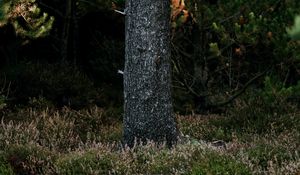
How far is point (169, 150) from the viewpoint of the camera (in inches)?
265

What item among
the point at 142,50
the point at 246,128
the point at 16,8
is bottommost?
the point at 246,128

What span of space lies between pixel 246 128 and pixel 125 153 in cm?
340

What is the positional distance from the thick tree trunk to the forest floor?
0.37 metres

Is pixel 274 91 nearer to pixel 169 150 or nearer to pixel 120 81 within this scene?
pixel 169 150

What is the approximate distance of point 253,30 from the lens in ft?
29.1

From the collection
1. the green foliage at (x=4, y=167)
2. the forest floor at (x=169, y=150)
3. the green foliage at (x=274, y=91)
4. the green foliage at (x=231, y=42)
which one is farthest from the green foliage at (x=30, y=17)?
the green foliage at (x=274, y=91)

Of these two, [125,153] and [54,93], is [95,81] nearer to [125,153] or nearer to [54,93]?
[54,93]

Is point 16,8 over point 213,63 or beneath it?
over

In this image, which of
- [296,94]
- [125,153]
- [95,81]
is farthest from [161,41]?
[95,81]

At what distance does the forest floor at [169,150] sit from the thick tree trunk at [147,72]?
366 millimetres

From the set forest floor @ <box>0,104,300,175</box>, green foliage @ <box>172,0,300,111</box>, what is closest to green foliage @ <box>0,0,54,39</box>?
forest floor @ <box>0,104,300,175</box>

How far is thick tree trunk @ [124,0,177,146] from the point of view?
7.10 m

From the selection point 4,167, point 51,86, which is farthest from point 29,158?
point 51,86

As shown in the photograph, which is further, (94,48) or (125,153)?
(94,48)
